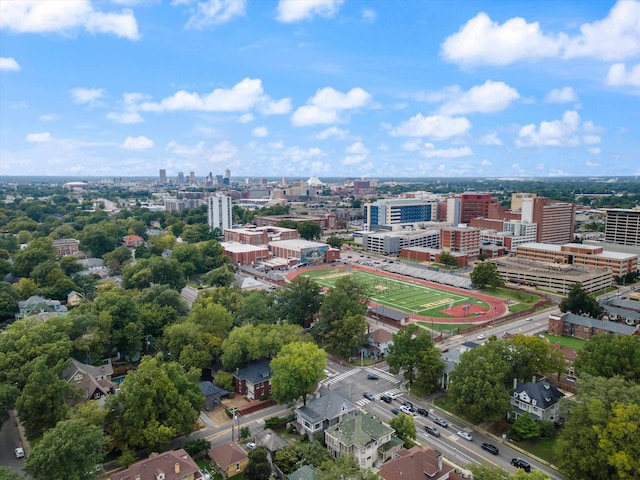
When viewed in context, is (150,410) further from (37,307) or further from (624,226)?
(624,226)

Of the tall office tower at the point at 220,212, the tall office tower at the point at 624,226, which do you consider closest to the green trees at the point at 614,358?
the tall office tower at the point at 624,226

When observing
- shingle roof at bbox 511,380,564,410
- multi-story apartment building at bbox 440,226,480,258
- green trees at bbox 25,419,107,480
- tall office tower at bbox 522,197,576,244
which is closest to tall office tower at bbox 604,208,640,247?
tall office tower at bbox 522,197,576,244

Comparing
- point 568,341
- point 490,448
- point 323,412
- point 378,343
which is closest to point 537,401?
point 490,448

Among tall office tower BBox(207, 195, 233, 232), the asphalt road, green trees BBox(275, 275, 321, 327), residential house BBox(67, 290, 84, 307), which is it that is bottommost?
the asphalt road

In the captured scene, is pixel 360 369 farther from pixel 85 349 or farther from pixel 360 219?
pixel 360 219

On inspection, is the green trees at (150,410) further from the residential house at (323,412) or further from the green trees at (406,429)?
the green trees at (406,429)

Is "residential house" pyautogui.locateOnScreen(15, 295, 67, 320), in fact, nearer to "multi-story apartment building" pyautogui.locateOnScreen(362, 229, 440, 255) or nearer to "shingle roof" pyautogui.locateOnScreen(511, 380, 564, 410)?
"shingle roof" pyautogui.locateOnScreen(511, 380, 564, 410)
